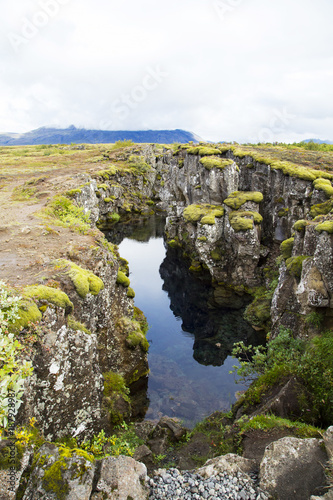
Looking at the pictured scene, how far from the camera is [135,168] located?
9288 cm

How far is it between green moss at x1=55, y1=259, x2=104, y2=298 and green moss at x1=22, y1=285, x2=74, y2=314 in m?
1.19

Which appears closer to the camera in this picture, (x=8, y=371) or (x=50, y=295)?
(x=8, y=371)

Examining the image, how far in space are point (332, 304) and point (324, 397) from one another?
725 centimetres

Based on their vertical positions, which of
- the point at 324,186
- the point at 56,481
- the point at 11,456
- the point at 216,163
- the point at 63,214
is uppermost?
the point at 216,163

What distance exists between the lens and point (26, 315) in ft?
36.1

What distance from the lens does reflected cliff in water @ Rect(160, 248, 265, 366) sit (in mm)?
28516

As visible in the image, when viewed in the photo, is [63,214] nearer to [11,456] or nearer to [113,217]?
[11,456]

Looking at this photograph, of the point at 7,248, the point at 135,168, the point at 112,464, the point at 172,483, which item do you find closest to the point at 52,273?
the point at 7,248

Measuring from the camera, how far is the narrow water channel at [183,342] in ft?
71.1

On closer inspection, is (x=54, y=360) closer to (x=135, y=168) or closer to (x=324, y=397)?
(x=324, y=397)

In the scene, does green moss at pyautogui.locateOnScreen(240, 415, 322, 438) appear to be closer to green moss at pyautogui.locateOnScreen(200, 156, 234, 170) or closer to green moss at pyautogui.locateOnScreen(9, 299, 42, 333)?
green moss at pyautogui.locateOnScreen(9, 299, 42, 333)

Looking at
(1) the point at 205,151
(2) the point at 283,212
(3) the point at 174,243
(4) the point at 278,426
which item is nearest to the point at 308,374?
(4) the point at 278,426

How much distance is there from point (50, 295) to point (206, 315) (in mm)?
24922

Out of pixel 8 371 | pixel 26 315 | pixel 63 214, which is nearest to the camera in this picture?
pixel 8 371
